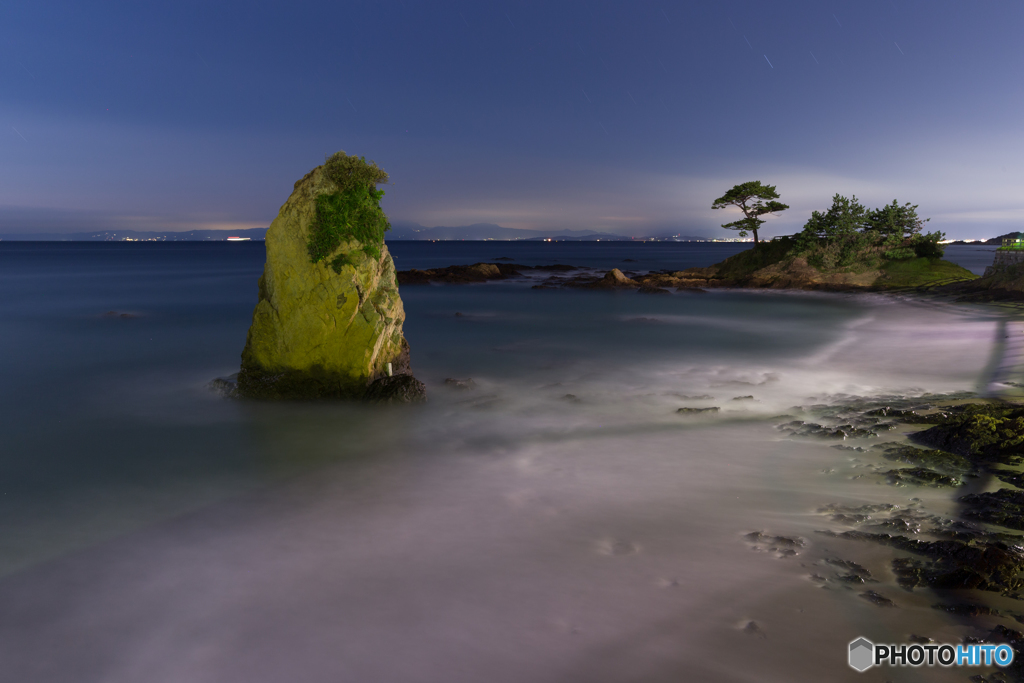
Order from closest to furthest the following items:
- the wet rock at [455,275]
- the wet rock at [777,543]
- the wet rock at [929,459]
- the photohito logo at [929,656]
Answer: the photohito logo at [929,656]
the wet rock at [777,543]
the wet rock at [929,459]
the wet rock at [455,275]

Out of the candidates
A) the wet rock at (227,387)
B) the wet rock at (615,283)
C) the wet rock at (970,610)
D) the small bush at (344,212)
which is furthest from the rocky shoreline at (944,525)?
the wet rock at (615,283)

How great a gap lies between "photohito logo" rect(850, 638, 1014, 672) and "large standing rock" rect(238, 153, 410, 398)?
8.54m

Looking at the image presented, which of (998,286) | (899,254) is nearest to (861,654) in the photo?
(998,286)

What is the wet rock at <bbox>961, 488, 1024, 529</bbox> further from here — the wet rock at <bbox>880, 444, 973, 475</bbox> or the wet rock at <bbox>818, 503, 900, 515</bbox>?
the wet rock at <bbox>880, 444, 973, 475</bbox>

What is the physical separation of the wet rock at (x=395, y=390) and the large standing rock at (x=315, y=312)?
151 millimetres

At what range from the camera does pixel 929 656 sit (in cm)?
402

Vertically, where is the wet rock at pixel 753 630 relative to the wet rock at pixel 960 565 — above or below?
below

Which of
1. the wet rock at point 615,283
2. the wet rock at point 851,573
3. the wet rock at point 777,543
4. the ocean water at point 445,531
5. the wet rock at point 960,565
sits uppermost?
the wet rock at point 615,283

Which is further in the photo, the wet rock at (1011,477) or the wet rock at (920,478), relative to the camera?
the wet rock at (920,478)

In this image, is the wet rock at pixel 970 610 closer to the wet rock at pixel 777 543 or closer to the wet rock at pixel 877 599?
the wet rock at pixel 877 599

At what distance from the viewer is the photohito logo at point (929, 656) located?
3.92 meters

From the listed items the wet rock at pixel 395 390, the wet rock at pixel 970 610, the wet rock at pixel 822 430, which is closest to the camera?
the wet rock at pixel 970 610

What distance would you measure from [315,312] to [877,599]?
9.04 m

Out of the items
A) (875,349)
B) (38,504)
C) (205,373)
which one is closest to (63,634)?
(38,504)
